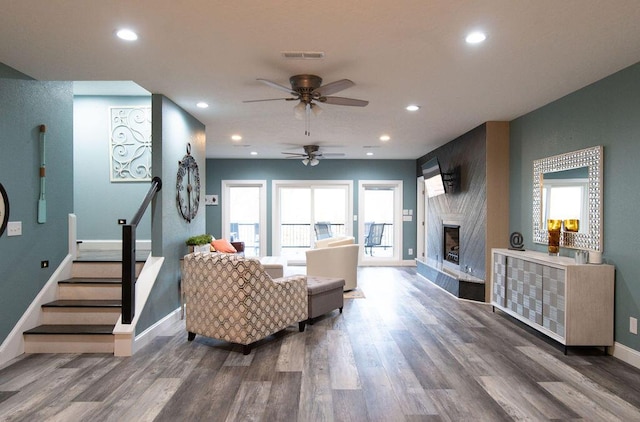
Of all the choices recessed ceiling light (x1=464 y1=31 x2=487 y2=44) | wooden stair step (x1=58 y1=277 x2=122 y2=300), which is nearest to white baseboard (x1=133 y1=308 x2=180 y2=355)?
wooden stair step (x1=58 y1=277 x2=122 y2=300)

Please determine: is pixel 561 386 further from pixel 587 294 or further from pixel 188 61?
pixel 188 61

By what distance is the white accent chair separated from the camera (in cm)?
612

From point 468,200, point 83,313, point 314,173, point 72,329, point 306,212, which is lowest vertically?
point 72,329

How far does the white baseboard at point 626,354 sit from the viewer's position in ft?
11.0

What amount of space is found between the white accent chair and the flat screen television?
1.94m

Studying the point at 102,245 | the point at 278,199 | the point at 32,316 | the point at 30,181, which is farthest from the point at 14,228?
the point at 278,199

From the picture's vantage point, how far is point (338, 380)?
3.07 meters

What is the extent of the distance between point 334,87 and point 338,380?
2.41m

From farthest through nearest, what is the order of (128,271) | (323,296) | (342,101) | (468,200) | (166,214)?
(468,200), (323,296), (166,214), (342,101), (128,271)

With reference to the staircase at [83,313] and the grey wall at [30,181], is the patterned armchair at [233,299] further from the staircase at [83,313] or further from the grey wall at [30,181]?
the grey wall at [30,181]

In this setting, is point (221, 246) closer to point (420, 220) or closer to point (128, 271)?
point (128, 271)

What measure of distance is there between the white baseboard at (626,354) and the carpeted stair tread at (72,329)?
4.58 m

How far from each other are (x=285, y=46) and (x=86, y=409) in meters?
2.89

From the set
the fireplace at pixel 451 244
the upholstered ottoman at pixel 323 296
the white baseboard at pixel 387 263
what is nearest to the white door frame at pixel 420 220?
the white baseboard at pixel 387 263
